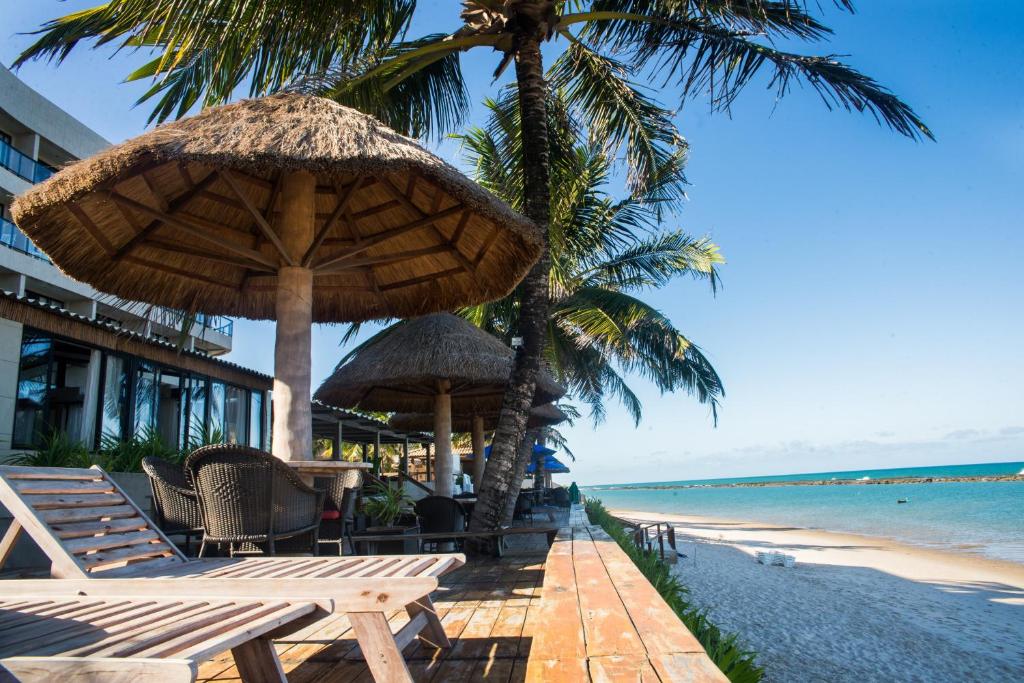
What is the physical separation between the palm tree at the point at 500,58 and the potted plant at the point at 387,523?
27.6 inches

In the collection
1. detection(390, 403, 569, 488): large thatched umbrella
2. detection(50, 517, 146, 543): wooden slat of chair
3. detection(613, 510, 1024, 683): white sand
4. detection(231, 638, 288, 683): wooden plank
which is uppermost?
detection(390, 403, 569, 488): large thatched umbrella

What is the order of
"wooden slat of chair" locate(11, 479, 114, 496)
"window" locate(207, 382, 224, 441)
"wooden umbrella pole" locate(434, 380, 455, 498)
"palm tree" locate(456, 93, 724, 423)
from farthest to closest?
"window" locate(207, 382, 224, 441)
"palm tree" locate(456, 93, 724, 423)
"wooden umbrella pole" locate(434, 380, 455, 498)
"wooden slat of chair" locate(11, 479, 114, 496)

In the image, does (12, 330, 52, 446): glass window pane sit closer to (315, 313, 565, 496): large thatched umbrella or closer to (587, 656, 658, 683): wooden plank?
(315, 313, 565, 496): large thatched umbrella

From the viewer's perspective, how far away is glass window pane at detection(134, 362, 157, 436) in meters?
10.1

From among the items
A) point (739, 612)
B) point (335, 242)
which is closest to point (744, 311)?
point (739, 612)

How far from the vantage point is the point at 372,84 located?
6.83 m

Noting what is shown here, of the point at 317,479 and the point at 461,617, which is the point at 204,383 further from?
the point at 461,617

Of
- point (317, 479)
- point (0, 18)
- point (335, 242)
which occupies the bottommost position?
point (317, 479)

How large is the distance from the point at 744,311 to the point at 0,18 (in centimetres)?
2703

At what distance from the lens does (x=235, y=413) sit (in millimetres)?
12336

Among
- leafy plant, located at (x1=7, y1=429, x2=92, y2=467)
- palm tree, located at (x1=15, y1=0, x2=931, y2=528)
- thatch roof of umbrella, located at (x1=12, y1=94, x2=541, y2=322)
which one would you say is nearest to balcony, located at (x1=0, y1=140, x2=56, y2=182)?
leafy plant, located at (x1=7, y1=429, x2=92, y2=467)

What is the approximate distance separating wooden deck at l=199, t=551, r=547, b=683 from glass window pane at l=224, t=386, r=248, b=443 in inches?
373

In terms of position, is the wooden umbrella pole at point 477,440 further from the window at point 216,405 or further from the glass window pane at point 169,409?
the glass window pane at point 169,409

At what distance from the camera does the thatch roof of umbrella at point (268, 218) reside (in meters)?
3.94
